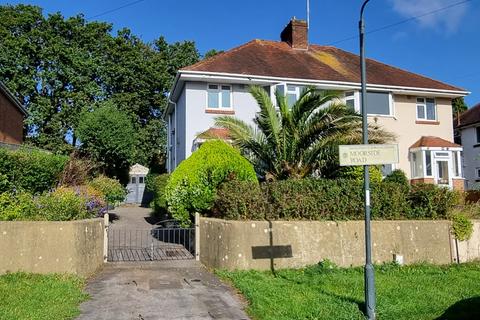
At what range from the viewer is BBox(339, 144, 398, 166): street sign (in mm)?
7441

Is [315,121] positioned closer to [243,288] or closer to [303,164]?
[303,164]

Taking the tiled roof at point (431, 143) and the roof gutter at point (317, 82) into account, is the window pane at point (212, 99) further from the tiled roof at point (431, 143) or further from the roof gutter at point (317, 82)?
the tiled roof at point (431, 143)

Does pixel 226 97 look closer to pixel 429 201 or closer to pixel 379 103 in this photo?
pixel 379 103

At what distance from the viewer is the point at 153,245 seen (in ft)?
42.9

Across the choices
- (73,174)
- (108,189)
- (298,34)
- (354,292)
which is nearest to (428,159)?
(298,34)

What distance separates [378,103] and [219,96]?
27.5 feet

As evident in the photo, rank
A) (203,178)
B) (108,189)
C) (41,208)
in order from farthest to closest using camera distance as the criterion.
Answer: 1. (108,189)
2. (203,178)
3. (41,208)

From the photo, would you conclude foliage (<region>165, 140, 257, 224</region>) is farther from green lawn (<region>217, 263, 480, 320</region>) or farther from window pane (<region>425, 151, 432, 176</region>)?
window pane (<region>425, 151, 432, 176</region>)

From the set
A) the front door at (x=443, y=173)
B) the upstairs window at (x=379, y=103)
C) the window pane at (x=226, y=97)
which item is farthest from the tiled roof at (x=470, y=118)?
the window pane at (x=226, y=97)

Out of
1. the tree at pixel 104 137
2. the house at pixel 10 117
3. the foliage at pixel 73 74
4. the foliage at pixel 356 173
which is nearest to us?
the foliage at pixel 356 173

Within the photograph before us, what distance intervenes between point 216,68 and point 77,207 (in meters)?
11.8

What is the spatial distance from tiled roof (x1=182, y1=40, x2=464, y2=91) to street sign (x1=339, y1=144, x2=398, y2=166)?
45.4ft

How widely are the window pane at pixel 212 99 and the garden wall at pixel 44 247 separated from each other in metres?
11.9

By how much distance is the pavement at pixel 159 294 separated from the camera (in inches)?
293
